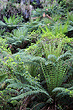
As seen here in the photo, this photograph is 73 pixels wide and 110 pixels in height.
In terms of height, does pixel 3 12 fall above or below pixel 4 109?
above

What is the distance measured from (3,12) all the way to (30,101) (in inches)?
178

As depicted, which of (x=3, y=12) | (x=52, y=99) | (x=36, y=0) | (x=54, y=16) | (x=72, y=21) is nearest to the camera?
(x=52, y=99)

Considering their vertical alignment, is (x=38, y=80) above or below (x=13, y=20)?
below

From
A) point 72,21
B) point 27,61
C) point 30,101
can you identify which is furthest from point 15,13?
point 30,101

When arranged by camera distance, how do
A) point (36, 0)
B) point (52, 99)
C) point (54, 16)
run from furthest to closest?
1. point (36, 0)
2. point (54, 16)
3. point (52, 99)

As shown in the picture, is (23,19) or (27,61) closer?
(27,61)

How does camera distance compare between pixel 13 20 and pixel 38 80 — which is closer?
pixel 38 80

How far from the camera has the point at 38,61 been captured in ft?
6.52

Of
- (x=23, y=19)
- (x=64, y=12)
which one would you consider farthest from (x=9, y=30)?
(x=64, y=12)

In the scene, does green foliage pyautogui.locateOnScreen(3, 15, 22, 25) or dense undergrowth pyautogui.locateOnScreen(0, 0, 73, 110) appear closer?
dense undergrowth pyautogui.locateOnScreen(0, 0, 73, 110)

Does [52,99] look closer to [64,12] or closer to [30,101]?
[30,101]

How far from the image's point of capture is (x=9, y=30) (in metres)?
4.73

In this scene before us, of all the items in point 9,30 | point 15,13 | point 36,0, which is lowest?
point 9,30

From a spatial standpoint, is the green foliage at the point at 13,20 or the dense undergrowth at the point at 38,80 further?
the green foliage at the point at 13,20
